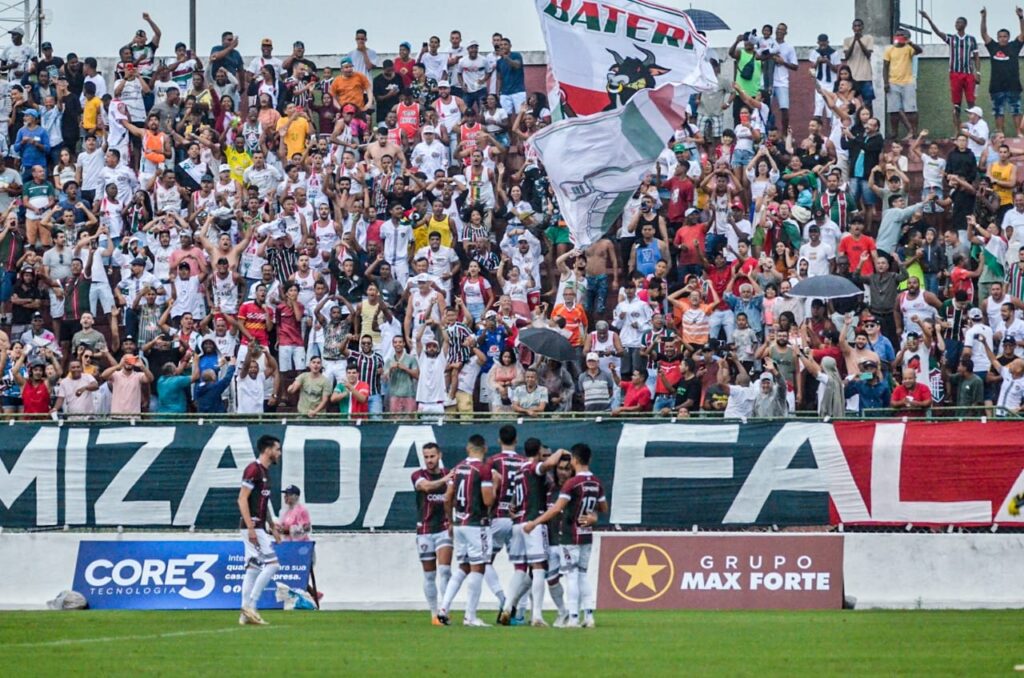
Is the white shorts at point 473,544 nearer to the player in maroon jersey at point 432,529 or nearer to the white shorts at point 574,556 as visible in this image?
the player in maroon jersey at point 432,529

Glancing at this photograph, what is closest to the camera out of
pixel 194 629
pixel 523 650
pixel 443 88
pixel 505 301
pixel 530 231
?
pixel 523 650

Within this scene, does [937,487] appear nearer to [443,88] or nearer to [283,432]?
[283,432]

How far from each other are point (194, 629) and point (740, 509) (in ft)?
24.0

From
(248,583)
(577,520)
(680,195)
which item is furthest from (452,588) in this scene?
(680,195)

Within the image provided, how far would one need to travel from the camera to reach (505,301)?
26.8 m

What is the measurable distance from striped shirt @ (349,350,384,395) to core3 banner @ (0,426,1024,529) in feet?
8.52

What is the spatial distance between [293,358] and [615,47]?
684cm

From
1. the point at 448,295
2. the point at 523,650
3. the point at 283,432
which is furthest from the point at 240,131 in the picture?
the point at 523,650

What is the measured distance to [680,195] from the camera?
28734mm

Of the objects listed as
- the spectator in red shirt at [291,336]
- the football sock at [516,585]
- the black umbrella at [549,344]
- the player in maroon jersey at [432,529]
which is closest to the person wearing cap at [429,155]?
the spectator in red shirt at [291,336]

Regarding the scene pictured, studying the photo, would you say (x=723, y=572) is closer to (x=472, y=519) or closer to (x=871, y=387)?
(x=871, y=387)

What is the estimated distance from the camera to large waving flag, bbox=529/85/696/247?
82.4 ft

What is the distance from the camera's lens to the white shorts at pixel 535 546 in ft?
60.7

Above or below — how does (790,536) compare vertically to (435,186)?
below
